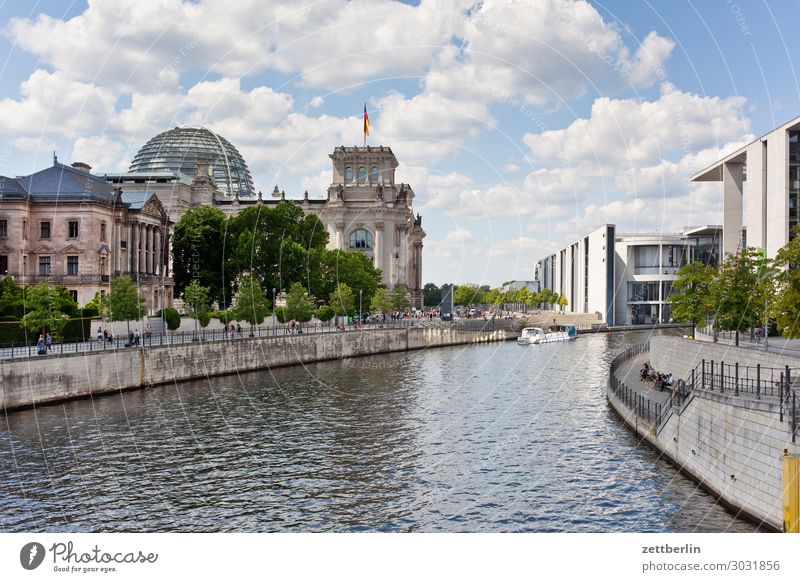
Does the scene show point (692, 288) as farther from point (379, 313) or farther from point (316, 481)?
point (379, 313)

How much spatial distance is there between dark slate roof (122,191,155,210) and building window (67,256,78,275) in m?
14.2

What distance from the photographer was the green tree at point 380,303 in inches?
6176

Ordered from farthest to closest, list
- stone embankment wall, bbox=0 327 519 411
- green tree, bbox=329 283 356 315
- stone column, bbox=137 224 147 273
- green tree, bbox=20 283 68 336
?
1. green tree, bbox=329 283 356 315
2. stone column, bbox=137 224 147 273
3. green tree, bbox=20 283 68 336
4. stone embankment wall, bbox=0 327 519 411

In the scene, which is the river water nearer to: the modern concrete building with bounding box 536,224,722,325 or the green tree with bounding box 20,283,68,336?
the green tree with bounding box 20,283,68,336

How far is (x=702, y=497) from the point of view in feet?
107

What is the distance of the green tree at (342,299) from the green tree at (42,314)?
205 feet

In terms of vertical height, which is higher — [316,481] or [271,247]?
→ [271,247]

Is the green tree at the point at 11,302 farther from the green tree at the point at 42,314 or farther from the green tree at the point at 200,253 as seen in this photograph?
the green tree at the point at 200,253

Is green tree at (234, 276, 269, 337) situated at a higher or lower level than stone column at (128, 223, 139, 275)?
lower

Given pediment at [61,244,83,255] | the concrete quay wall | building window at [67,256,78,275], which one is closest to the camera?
the concrete quay wall

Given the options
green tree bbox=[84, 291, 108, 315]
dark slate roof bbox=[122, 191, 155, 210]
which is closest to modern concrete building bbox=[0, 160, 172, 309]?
dark slate roof bbox=[122, 191, 155, 210]

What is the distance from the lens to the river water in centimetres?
3133
